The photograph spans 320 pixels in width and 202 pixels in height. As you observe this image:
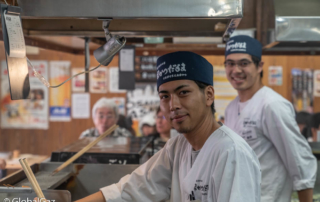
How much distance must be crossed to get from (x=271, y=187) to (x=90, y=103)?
3.45 m

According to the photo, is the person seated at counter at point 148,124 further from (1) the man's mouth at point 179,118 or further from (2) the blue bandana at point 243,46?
(1) the man's mouth at point 179,118

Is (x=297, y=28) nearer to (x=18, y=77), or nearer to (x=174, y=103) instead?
(x=174, y=103)

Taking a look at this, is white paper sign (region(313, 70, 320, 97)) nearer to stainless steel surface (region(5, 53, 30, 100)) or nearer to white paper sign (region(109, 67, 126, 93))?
white paper sign (region(109, 67, 126, 93))

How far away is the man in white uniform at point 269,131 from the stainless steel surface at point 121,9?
1.03 m

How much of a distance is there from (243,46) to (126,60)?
0.83m

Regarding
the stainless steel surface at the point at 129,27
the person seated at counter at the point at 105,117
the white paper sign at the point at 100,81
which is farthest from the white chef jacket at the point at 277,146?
the white paper sign at the point at 100,81

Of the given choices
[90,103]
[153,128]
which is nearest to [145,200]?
[153,128]

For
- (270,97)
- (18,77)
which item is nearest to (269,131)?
(270,97)

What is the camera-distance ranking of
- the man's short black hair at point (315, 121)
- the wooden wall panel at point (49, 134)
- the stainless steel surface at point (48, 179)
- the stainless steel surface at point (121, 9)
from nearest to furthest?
the stainless steel surface at point (121, 9) < the stainless steel surface at point (48, 179) < the man's short black hair at point (315, 121) < the wooden wall panel at point (49, 134)

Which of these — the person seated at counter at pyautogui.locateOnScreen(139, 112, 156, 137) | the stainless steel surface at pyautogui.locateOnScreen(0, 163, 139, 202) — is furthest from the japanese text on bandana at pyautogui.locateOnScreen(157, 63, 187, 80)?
the person seated at counter at pyautogui.locateOnScreen(139, 112, 156, 137)

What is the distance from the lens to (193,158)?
1.35 meters

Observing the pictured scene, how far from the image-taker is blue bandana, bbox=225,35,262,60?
215 cm

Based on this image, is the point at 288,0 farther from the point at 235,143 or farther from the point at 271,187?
the point at 235,143

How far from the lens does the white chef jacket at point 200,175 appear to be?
1.12m
